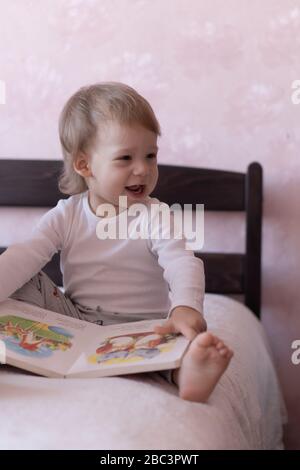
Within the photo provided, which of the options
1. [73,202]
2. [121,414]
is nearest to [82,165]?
[73,202]

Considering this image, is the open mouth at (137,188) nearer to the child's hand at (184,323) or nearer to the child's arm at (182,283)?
the child's arm at (182,283)

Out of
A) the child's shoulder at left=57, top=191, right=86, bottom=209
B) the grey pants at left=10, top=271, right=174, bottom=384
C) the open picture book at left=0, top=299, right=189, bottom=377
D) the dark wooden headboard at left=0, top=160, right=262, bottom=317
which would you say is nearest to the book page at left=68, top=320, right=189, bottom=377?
the open picture book at left=0, top=299, right=189, bottom=377

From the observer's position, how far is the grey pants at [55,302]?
113cm

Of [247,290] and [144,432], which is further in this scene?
[247,290]

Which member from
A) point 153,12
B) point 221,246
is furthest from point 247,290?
point 153,12

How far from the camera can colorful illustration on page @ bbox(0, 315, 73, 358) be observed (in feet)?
3.14

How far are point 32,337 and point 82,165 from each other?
307mm

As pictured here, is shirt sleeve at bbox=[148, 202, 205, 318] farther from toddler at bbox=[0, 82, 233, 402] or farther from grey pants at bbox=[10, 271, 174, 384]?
grey pants at bbox=[10, 271, 174, 384]

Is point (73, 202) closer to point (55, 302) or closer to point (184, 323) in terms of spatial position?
point (55, 302)

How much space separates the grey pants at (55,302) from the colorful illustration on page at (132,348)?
0.15 m

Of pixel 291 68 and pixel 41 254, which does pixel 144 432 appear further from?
pixel 291 68

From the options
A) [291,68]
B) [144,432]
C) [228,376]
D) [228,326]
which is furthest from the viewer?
[291,68]

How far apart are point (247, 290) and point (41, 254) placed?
1.91ft

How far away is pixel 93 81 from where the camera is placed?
1.62 m
